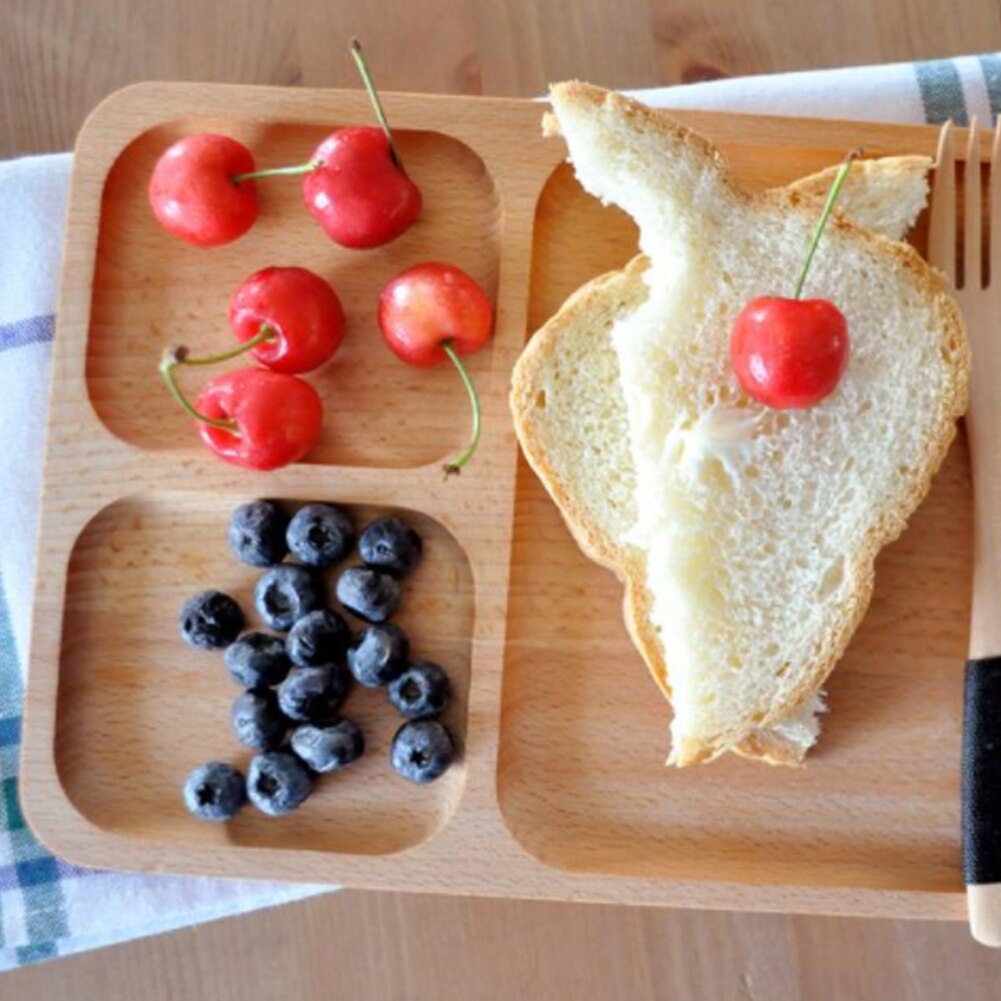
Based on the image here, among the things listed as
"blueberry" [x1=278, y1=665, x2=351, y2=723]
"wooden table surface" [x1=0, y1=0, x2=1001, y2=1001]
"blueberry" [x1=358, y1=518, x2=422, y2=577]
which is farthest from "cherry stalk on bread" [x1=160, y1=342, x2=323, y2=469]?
"wooden table surface" [x1=0, y1=0, x2=1001, y2=1001]

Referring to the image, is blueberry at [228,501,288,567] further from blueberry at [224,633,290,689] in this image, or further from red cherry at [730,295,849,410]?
red cherry at [730,295,849,410]

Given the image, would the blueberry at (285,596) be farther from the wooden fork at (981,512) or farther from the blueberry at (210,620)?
the wooden fork at (981,512)

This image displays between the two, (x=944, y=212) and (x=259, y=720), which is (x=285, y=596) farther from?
(x=944, y=212)

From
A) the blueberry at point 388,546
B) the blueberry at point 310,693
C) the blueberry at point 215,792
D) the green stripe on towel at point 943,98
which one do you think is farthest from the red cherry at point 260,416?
the green stripe on towel at point 943,98

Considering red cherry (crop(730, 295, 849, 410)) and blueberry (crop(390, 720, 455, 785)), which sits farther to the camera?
blueberry (crop(390, 720, 455, 785))

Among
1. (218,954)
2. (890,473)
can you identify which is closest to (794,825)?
(890,473)
